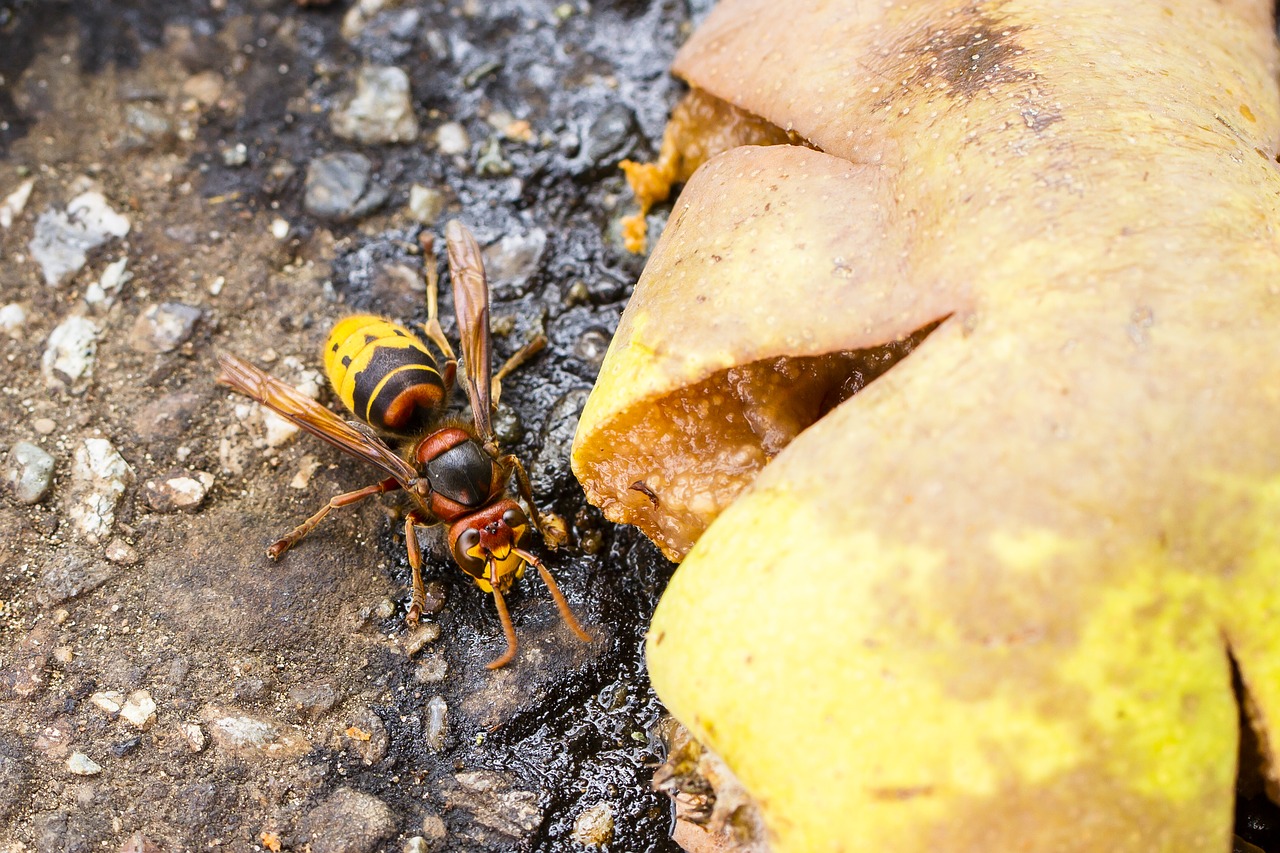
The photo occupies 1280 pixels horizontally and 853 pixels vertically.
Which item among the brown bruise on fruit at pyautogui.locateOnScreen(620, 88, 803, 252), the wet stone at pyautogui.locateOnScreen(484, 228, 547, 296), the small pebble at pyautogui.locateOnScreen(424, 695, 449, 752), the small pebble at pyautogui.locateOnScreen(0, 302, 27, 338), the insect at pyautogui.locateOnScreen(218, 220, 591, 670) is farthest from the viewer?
the wet stone at pyautogui.locateOnScreen(484, 228, 547, 296)

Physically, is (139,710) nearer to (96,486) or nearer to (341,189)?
(96,486)

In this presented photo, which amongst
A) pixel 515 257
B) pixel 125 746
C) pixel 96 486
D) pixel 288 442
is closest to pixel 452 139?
pixel 515 257

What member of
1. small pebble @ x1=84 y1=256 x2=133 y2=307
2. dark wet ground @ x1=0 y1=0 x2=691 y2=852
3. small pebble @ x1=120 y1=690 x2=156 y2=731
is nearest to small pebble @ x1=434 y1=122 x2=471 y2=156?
dark wet ground @ x1=0 y1=0 x2=691 y2=852

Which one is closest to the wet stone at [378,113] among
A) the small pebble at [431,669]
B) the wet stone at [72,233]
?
the wet stone at [72,233]

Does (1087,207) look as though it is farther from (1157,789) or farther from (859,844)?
(859,844)

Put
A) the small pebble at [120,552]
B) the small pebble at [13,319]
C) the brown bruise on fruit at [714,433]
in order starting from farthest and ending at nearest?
1. the small pebble at [13,319]
2. the small pebble at [120,552]
3. the brown bruise on fruit at [714,433]

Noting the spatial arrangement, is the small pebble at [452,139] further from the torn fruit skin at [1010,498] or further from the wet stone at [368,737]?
the wet stone at [368,737]

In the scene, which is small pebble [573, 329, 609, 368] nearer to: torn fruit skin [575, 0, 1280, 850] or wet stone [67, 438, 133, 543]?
torn fruit skin [575, 0, 1280, 850]
